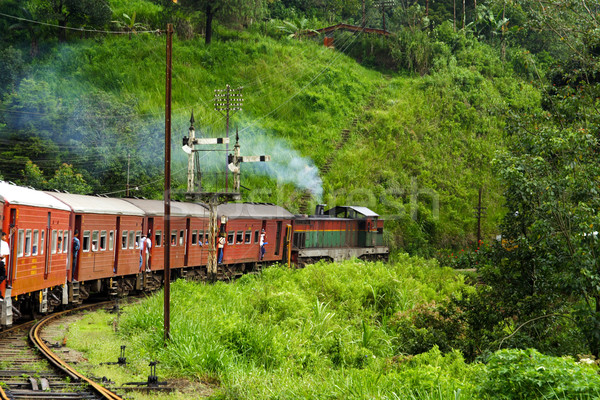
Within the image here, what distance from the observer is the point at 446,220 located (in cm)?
4728

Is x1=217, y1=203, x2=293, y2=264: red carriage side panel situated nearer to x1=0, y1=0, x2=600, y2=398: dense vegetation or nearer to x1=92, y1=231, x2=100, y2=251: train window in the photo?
x1=92, y1=231, x2=100, y2=251: train window

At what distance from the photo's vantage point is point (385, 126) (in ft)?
182

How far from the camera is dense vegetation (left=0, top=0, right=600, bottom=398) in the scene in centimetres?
1221

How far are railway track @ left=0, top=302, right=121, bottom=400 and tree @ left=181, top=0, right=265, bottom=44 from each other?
50372 millimetres

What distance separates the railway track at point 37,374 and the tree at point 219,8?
50372 millimetres

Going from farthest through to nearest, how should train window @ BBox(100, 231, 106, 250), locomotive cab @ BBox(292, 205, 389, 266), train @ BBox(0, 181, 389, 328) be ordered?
locomotive cab @ BBox(292, 205, 389, 266)
train window @ BBox(100, 231, 106, 250)
train @ BBox(0, 181, 389, 328)

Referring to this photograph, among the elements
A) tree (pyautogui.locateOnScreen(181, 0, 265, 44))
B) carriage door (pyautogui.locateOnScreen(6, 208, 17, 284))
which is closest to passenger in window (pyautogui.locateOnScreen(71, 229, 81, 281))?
carriage door (pyautogui.locateOnScreen(6, 208, 17, 284))

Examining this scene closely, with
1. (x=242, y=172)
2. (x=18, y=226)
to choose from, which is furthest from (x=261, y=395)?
(x=242, y=172)

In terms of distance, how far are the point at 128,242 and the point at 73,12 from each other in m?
41.3

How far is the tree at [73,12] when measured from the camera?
54.9 meters

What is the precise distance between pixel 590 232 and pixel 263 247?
68.3 feet

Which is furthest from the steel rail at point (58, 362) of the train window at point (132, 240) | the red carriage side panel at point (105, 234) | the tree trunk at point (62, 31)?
the tree trunk at point (62, 31)

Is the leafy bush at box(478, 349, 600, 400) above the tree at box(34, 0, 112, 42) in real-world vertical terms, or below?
below

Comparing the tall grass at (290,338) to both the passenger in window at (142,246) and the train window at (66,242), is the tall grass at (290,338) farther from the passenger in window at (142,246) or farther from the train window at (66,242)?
the passenger in window at (142,246)
